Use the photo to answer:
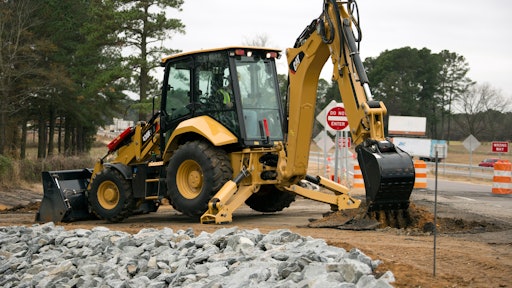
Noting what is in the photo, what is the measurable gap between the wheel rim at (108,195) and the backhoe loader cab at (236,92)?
2.03 m

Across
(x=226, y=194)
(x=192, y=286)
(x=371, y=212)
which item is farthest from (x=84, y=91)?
(x=192, y=286)

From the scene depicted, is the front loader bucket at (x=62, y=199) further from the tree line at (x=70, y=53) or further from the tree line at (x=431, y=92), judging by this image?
the tree line at (x=431, y=92)

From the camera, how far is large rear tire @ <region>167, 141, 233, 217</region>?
13.4 m

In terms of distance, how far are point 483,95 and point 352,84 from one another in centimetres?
7046

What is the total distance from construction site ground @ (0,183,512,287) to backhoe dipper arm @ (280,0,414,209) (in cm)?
84

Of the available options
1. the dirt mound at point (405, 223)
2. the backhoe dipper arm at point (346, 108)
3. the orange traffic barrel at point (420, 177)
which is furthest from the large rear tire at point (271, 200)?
the orange traffic barrel at point (420, 177)

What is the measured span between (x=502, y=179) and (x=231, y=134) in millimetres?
15419

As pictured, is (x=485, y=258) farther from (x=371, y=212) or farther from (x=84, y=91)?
(x=84, y=91)

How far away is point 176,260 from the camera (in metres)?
9.26

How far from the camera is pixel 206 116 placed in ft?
46.3

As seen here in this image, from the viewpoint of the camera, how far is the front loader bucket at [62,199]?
15453 mm

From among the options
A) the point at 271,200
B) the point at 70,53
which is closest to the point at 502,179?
the point at 271,200

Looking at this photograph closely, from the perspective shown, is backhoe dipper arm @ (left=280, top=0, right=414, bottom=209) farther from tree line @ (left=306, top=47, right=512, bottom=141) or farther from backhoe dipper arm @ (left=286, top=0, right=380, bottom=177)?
tree line @ (left=306, top=47, right=512, bottom=141)

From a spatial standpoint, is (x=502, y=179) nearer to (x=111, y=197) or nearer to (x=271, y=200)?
(x=271, y=200)
